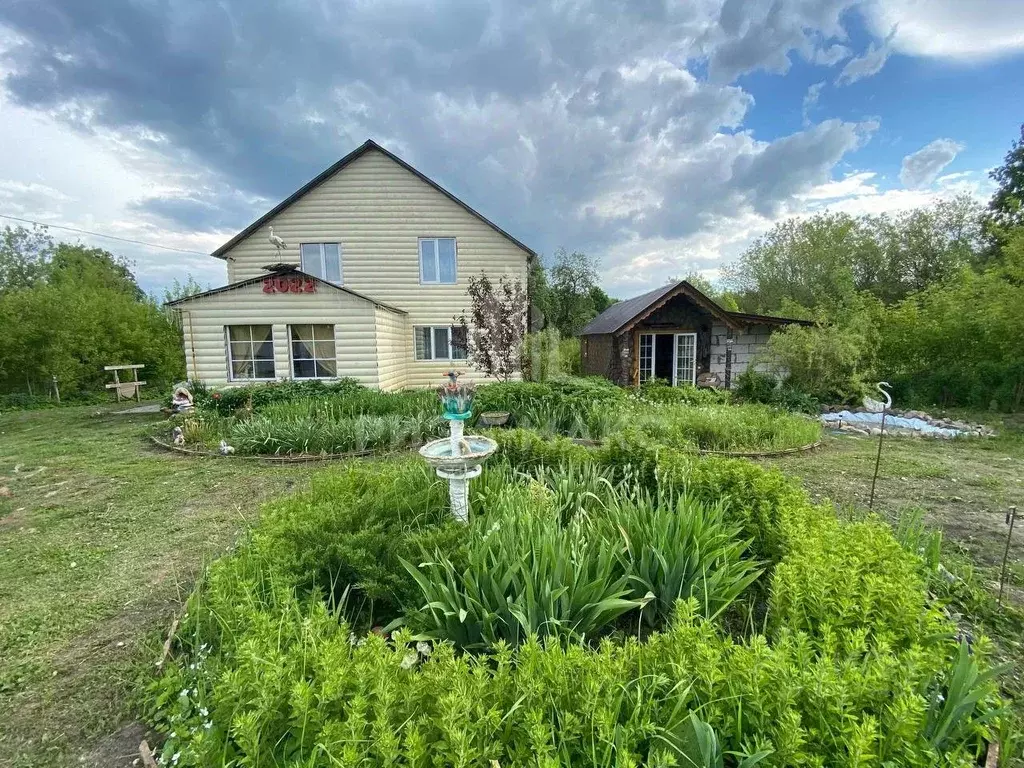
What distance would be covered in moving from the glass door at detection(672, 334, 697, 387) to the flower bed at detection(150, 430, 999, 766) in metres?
10.9

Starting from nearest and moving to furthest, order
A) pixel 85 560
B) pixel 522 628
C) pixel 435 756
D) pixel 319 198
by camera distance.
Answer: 1. pixel 435 756
2. pixel 522 628
3. pixel 85 560
4. pixel 319 198

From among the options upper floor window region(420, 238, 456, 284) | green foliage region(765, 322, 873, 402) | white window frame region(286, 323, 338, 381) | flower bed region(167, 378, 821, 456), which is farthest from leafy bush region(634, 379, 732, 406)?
white window frame region(286, 323, 338, 381)

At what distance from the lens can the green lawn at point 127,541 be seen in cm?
204

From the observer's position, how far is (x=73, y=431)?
364 inches

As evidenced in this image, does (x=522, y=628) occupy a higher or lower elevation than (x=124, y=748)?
higher

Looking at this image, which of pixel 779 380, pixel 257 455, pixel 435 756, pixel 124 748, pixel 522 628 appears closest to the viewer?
pixel 435 756

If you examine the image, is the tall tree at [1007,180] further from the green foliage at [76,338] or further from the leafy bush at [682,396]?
the green foliage at [76,338]

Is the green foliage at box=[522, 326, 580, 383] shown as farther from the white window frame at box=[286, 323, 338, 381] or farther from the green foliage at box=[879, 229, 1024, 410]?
the green foliage at box=[879, 229, 1024, 410]

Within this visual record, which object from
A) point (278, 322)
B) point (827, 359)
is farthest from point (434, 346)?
point (827, 359)

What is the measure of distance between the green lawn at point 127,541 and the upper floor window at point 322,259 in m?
7.43

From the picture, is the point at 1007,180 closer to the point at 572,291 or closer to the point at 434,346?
the point at 572,291

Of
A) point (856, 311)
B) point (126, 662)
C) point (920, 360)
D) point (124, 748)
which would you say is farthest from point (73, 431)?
point (920, 360)

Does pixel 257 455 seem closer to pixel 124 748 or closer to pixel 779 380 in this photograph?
pixel 124 748

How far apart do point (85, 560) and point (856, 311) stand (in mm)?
15725
